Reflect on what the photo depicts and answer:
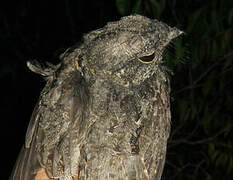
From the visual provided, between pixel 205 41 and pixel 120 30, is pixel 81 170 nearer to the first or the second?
pixel 120 30

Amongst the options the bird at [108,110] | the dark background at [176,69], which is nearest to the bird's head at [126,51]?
the bird at [108,110]

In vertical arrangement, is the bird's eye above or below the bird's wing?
above

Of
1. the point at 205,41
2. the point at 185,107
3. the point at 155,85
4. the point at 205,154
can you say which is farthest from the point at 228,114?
the point at 155,85

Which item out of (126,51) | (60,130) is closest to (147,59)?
(126,51)

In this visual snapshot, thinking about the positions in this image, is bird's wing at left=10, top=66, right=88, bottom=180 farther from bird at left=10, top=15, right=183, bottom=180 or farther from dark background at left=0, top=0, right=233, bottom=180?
dark background at left=0, top=0, right=233, bottom=180

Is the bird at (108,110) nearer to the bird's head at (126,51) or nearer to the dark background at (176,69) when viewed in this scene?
the bird's head at (126,51)

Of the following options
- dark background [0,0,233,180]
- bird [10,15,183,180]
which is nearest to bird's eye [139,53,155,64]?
bird [10,15,183,180]

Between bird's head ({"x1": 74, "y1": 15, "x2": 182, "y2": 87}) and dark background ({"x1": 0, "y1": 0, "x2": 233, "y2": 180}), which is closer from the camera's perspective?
bird's head ({"x1": 74, "y1": 15, "x2": 182, "y2": 87})
